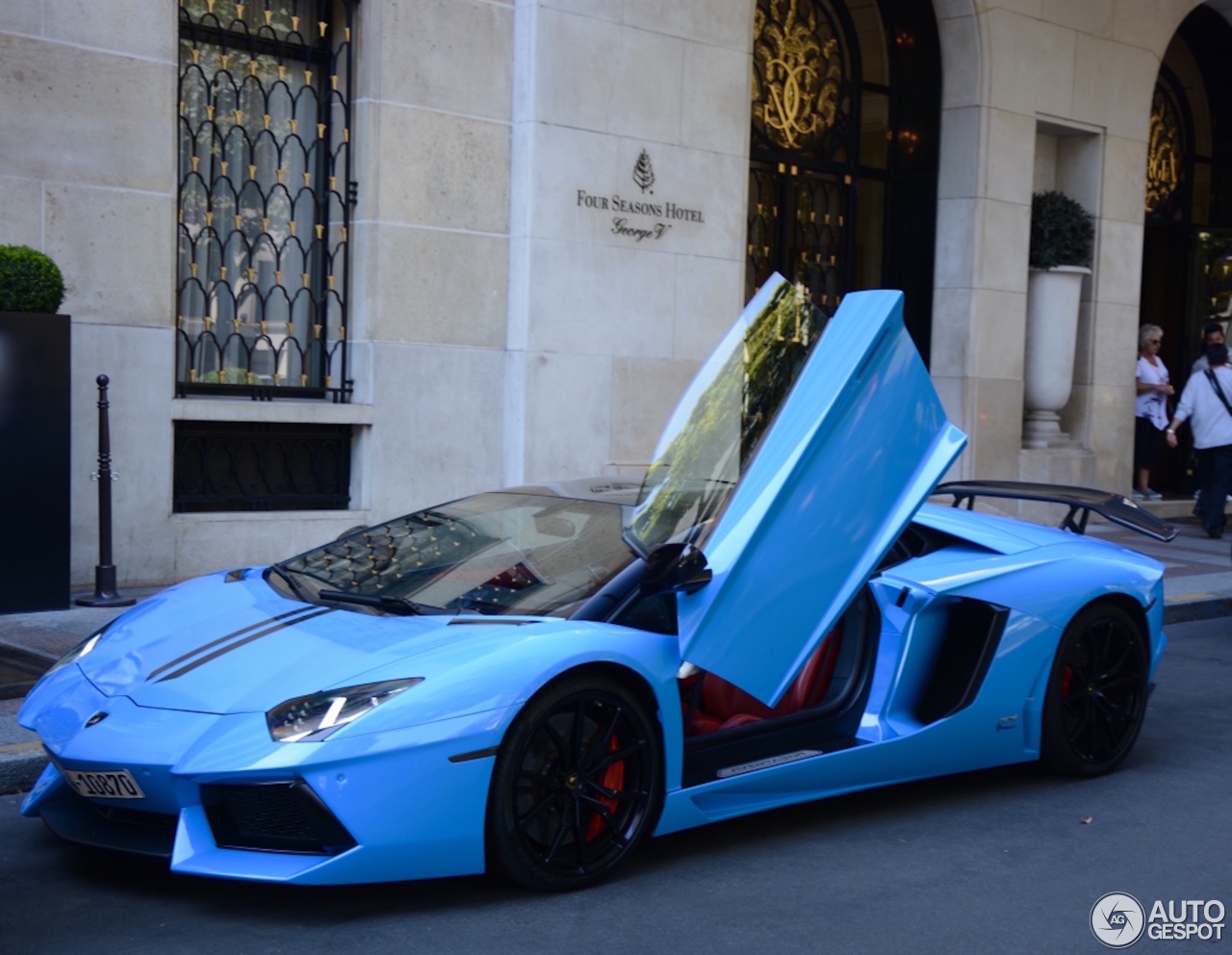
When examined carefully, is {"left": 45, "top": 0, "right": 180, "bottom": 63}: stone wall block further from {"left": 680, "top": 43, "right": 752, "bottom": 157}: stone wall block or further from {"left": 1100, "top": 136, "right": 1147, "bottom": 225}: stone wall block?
{"left": 1100, "top": 136, "right": 1147, "bottom": 225}: stone wall block

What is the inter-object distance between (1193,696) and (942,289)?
24.9 feet

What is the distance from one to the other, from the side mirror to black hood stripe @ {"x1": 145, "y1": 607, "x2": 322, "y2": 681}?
1077 mm

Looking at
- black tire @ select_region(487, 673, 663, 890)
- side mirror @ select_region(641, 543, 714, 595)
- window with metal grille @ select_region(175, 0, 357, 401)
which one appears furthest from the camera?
window with metal grille @ select_region(175, 0, 357, 401)

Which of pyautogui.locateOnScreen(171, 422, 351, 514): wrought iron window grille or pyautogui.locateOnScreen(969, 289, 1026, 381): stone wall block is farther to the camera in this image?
pyautogui.locateOnScreen(969, 289, 1026, 381): stone wall block

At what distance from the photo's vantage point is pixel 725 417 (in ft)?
16.0

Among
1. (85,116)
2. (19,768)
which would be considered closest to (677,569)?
(19,768)

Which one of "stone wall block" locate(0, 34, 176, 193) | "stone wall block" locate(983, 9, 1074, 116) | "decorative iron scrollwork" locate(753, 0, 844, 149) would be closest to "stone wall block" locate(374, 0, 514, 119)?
"stone wall block" locate(0, 34, 176, 193)

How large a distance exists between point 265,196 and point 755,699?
22.0 feet

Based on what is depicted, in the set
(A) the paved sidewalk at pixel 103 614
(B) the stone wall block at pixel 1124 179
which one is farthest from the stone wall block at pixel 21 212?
(B) the stone wall block at pixel 1124 179

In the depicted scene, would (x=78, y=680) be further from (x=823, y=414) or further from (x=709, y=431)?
(x=823, y=414)

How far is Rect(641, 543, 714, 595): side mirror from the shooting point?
4.44 m

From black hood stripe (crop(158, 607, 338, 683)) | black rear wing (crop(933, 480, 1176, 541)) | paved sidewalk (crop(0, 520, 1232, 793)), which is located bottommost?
paved sidewalk (crop(0, 520, 1232, 793))

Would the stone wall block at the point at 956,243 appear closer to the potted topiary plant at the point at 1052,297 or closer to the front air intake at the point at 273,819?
the potted topiary plant at the point at 1052,297

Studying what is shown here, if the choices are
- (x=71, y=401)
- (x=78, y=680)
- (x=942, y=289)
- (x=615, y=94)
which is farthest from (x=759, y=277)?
(x=78, y=680)
